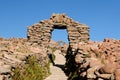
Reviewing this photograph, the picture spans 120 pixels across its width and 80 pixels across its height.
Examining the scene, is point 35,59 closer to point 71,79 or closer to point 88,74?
point 71,79

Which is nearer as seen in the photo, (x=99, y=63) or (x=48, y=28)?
(x=99, y=63)

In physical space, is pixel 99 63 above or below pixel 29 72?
above

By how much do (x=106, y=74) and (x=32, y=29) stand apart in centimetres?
1981

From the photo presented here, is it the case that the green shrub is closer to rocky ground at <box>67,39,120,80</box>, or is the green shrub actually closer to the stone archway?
rocky ground at <box>67,39,120,80</box>

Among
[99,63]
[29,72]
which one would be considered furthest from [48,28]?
[99,63]

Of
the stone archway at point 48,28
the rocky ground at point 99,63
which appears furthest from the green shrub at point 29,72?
the stone archway at point 48,28

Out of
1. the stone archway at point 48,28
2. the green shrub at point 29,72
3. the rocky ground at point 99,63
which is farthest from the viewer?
the stone archway at point 48,28

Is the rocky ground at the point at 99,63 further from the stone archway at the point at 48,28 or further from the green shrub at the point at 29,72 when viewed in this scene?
the stone archway at the point at 48,28

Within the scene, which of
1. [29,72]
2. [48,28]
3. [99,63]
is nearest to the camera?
[99,63]

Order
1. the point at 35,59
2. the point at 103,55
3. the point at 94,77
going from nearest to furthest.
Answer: the point at 94,77 < the point at 103,55 < the point at 35,59

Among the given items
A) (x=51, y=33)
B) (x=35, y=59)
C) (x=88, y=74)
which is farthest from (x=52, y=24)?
(x=88, y=74)

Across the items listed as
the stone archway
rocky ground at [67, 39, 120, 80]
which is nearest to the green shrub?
rocky ground at [67, 39, 120, 80]

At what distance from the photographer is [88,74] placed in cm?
1070

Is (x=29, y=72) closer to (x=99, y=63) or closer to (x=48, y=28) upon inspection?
(x=99, y=63)
